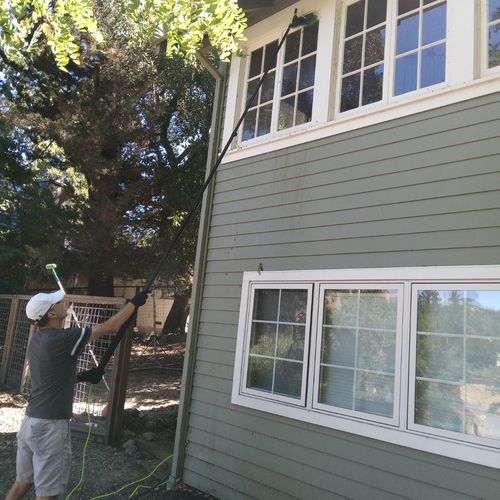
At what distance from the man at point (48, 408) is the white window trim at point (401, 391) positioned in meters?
1.66

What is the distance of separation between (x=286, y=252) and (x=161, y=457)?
2917mm

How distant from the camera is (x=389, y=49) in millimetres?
4102

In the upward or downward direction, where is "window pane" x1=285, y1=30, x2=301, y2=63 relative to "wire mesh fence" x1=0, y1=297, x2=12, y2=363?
upward

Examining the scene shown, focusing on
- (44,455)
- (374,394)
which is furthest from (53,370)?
(374,394)

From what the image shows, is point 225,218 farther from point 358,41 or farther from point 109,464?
point 109,464

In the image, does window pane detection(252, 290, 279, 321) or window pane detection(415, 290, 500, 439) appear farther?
window pane detection(252, 290, 279, 321)

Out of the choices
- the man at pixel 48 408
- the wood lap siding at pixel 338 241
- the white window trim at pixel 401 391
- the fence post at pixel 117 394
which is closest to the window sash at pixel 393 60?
the wood lap siding at pixel 338 241

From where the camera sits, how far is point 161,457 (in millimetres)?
5473

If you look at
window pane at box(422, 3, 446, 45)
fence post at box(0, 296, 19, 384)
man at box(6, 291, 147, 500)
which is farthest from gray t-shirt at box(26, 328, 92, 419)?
fence post at box(0, 296, 19, 384)

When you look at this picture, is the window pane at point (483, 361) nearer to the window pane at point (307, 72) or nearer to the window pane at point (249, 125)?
the window pane at point (307, 72)

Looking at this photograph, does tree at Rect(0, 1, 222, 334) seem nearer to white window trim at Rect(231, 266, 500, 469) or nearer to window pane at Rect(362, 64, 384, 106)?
window pane at Rect(362, 64, 384, 106)

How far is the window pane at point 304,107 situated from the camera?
183 inches

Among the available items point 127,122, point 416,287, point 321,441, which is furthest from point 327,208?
point 127,122

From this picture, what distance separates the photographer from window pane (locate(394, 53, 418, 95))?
12.9 feet
